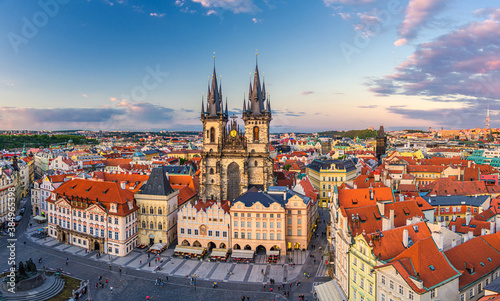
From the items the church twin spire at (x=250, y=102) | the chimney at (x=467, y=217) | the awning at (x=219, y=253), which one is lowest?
the awning at (x=219, y=253)

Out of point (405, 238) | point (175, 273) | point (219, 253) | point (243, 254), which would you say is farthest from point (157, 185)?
point (405, 238)

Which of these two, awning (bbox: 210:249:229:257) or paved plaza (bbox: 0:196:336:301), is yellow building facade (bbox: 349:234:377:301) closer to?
paved plaza (bbox: 0:196:336:301)

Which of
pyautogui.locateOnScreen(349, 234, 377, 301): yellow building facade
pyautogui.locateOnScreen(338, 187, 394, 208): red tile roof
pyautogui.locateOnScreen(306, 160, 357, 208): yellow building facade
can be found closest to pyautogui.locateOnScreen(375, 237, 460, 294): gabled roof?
pyautogui.locateOnScreen(349, 234, 377, 301): yellow building facade

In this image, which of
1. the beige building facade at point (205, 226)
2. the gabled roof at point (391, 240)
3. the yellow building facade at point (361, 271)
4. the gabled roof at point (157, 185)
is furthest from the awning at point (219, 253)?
the gabled roof at point (391, 240)

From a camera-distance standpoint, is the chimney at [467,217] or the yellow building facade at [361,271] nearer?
the yellow building facade at [361,271]

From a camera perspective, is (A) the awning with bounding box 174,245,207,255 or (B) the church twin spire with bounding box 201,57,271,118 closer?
(A) the awning with bounding box 174,245,207,255

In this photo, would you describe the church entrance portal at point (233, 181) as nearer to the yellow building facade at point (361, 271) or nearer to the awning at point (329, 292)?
the awning at point (329, 292)
